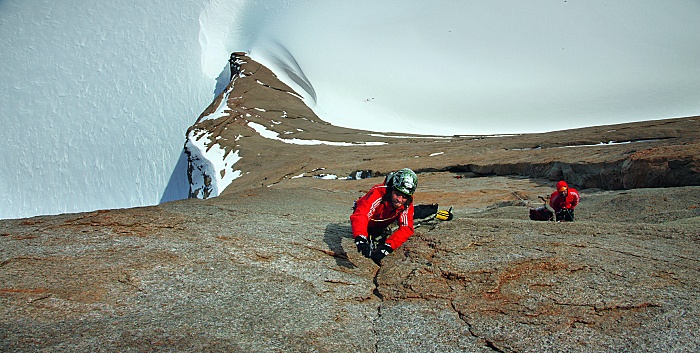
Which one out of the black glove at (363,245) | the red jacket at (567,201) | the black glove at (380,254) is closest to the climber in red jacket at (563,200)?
the red jacket at (567,201)

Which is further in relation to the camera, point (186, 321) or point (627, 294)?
point (627, 294)

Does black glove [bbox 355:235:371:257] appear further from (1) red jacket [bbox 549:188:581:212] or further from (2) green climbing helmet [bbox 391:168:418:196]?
(1) red jacket [bbox 549:188:581:212]

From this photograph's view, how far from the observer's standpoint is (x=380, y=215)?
6215 millimetres

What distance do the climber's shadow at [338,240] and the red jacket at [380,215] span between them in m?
0.28

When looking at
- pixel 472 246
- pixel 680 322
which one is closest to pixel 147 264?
pixel 472 246

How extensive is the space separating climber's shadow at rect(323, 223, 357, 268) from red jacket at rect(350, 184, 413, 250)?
28 cm

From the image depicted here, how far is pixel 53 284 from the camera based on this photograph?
4.37m

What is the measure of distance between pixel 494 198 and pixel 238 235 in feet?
29.8

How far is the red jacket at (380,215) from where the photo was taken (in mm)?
5730

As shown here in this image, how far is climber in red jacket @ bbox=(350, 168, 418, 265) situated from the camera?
5578 mm

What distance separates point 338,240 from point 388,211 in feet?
2.23

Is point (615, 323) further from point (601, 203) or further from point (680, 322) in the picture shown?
point (601, 203)

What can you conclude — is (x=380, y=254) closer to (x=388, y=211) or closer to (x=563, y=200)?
(x=388, y=211)

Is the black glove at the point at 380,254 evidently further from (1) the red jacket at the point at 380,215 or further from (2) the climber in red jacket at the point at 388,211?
(1) the red jacket at the point at 380,215
